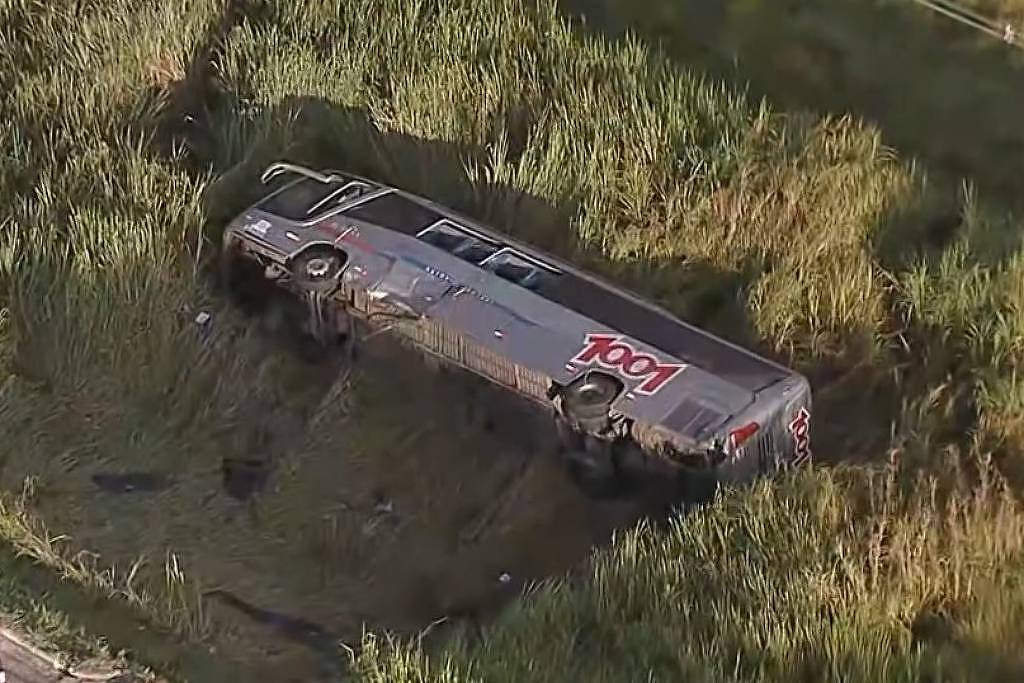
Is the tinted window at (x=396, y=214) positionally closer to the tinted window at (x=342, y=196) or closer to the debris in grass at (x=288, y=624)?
the tinted window at (x=342, y=196)

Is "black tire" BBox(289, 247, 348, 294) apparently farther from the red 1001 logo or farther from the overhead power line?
the overhead power line

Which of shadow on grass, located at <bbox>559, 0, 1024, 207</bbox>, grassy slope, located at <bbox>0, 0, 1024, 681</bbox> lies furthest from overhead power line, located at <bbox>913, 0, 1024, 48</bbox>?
grassy slope, located at <bbox>0, 0, 1024, 681</bbox>

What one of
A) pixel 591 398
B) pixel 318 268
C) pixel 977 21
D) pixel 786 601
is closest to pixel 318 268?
pixel 318 268

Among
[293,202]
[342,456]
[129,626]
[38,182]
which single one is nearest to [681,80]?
[293,202]

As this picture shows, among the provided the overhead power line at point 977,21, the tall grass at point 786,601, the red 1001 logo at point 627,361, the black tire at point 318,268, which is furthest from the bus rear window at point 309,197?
the overhead power line at point 977,21

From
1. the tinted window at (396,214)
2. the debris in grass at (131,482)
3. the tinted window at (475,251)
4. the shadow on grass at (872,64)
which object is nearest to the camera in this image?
the debris in grass at (131,482)

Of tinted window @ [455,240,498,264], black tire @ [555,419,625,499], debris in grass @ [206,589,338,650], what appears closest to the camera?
debris in grass @ [206,589,338,650]

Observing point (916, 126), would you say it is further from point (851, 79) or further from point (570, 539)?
point (570, 539)
